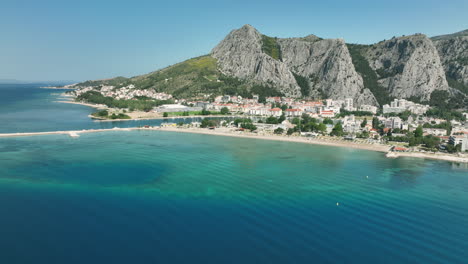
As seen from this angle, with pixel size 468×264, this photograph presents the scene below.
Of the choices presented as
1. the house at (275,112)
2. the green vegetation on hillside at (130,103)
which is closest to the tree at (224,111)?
the house at (275,112)

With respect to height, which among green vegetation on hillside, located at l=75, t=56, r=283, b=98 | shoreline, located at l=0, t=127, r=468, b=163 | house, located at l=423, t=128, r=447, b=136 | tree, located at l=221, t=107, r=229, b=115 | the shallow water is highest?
green vegetation on hillside, located at l=75, t=56, r=283, b=98

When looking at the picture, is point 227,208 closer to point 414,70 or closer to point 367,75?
point 414,70

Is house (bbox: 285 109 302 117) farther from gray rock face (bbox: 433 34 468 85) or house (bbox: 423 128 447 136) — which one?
gray rock face (bbox: 433 34 468 85)

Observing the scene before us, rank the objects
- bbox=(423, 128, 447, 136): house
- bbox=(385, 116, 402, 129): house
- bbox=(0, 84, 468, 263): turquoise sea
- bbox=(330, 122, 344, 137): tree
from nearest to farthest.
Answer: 1. bbox=(0, 84, 468, 263): turquoise sea
2. bbox=(330, 122, 344, 137): tree
3. bbox=(423, 128, 447, 136): house
4. bbox=(385, 116, 402, 129): house

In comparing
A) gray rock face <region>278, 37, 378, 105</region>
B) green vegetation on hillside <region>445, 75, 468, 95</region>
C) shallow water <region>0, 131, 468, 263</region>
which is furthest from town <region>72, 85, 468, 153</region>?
green vegetation on hillside <region>445, 75, 468, 95</region>

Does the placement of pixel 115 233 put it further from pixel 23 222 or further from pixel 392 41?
pixel 392 41

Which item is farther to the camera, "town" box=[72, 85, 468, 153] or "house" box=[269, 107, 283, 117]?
"house" box=[269, 107, 283, 117]
